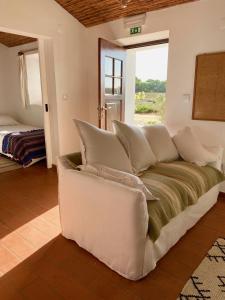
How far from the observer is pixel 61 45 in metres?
3.41

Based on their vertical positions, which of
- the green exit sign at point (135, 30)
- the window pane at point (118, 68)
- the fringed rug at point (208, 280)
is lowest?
the fringed rug at point (208, 280)

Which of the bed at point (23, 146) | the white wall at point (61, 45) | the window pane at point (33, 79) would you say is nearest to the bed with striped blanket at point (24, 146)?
the bed at point (23, 146)

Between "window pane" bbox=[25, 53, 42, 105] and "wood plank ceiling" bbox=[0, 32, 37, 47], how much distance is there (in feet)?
1.05

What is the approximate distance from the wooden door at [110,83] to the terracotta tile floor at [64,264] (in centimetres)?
162

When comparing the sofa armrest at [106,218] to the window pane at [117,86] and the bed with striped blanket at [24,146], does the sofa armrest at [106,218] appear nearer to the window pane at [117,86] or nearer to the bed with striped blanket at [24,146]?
the window pane at [117,86]

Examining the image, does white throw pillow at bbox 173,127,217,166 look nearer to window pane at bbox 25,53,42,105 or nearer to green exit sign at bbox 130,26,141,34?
green exit sign at bbox 130,26,141,34

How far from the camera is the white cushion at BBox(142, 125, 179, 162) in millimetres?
2463

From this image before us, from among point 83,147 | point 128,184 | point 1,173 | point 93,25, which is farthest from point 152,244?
point 93,25

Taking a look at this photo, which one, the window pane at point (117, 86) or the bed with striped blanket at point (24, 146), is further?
the bed with striped blanket at point (24, 146)

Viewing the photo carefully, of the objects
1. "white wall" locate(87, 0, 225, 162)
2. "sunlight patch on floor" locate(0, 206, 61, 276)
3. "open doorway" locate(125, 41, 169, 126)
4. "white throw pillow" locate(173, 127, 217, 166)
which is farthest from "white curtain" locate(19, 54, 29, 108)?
"white throw pillow" locate(173, 127, 217, 166)

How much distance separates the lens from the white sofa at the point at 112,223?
4.69ft

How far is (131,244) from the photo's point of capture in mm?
1458

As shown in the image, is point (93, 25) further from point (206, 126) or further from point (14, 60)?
point (14, 60)

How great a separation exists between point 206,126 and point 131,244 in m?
1.96
